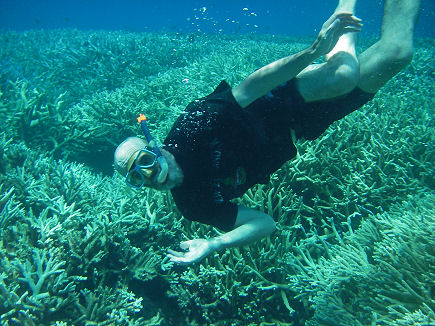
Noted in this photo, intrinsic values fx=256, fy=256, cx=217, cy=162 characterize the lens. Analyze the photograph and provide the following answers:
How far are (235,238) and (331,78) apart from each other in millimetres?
1700

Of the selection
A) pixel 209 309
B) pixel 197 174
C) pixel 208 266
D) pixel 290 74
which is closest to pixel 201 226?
pixel 208 266

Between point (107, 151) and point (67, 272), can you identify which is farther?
point (107, 151)

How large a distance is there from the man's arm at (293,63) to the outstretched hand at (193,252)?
1298 mm

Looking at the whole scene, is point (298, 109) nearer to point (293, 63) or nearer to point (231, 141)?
point (293, 63)

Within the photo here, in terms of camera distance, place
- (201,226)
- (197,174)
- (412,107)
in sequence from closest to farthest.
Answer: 1. (197,174)
2. (201,226)
3. (412,107)

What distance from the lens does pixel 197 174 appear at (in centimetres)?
219

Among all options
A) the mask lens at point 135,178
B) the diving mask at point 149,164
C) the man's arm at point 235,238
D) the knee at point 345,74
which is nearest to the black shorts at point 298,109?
the knee at point 345,74

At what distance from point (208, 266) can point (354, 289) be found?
159 cm

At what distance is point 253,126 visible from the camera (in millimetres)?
2342

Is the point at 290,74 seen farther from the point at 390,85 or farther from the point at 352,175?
the point at 390,85

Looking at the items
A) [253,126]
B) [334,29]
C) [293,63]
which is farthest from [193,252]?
[334,29]

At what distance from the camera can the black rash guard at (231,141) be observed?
7.19ft

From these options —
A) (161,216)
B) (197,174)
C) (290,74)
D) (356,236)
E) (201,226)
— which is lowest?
(356,236)

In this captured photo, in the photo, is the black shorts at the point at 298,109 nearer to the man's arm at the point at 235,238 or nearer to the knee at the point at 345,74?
the knee at the point at 345,74
